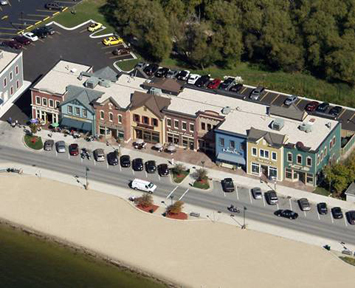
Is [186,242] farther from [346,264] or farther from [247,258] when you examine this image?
[346,264]

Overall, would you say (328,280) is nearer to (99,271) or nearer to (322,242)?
(322,242)

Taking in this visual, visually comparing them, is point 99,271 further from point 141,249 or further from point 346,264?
point 346,264

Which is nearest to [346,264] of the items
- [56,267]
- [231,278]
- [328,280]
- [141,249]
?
[328,280]

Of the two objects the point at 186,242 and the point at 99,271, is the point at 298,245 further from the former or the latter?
the point at 99,271

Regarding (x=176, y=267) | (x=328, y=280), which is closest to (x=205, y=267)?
(x=176, y=267)

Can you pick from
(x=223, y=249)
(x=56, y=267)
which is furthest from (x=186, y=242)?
(x=56, y=267)

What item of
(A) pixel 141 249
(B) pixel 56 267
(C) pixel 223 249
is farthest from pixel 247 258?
(B) pixel 56 267
